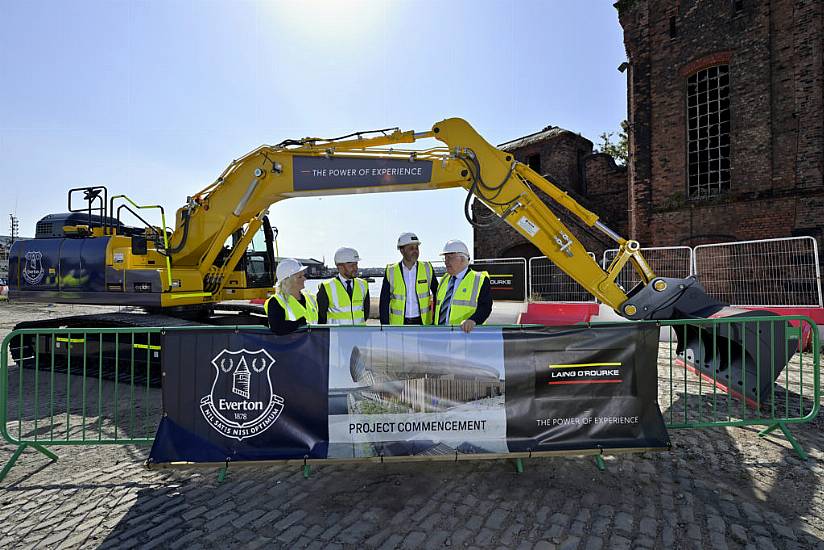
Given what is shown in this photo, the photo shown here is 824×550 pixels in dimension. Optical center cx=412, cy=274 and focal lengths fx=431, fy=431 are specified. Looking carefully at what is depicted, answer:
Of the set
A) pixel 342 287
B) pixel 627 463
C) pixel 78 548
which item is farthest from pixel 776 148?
pixel 78 548

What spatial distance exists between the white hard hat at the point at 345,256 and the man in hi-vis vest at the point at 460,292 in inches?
41.2

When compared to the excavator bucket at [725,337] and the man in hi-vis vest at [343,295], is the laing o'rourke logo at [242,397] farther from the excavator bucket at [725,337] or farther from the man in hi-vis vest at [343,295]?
the excavator bucket at [725,337]

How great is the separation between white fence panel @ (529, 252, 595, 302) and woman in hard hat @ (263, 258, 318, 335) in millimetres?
9891

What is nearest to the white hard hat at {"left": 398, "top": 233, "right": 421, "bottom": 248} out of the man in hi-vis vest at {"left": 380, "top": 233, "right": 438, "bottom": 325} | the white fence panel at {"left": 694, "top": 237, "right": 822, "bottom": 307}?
the man in hi-vis vest at {"left": 380, "top": 233, "right": 438, "bottom": 325}

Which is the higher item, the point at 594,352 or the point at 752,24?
the point at 752,24

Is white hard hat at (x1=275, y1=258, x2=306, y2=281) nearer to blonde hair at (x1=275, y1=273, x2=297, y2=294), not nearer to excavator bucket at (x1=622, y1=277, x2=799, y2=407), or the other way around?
blonde hair at (x1=275, y1=273, x2=297, y2=294)

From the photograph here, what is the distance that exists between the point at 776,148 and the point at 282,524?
51.4ft

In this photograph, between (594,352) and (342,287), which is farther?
(342,287)

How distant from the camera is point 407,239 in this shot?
4.91 metres

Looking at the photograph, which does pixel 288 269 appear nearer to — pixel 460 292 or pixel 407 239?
pixel 407 239

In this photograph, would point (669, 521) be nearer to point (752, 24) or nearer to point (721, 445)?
point (721, 445)

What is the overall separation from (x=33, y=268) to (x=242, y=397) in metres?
6.51

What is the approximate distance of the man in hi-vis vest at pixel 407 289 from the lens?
4914mm

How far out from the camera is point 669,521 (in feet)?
10.3
